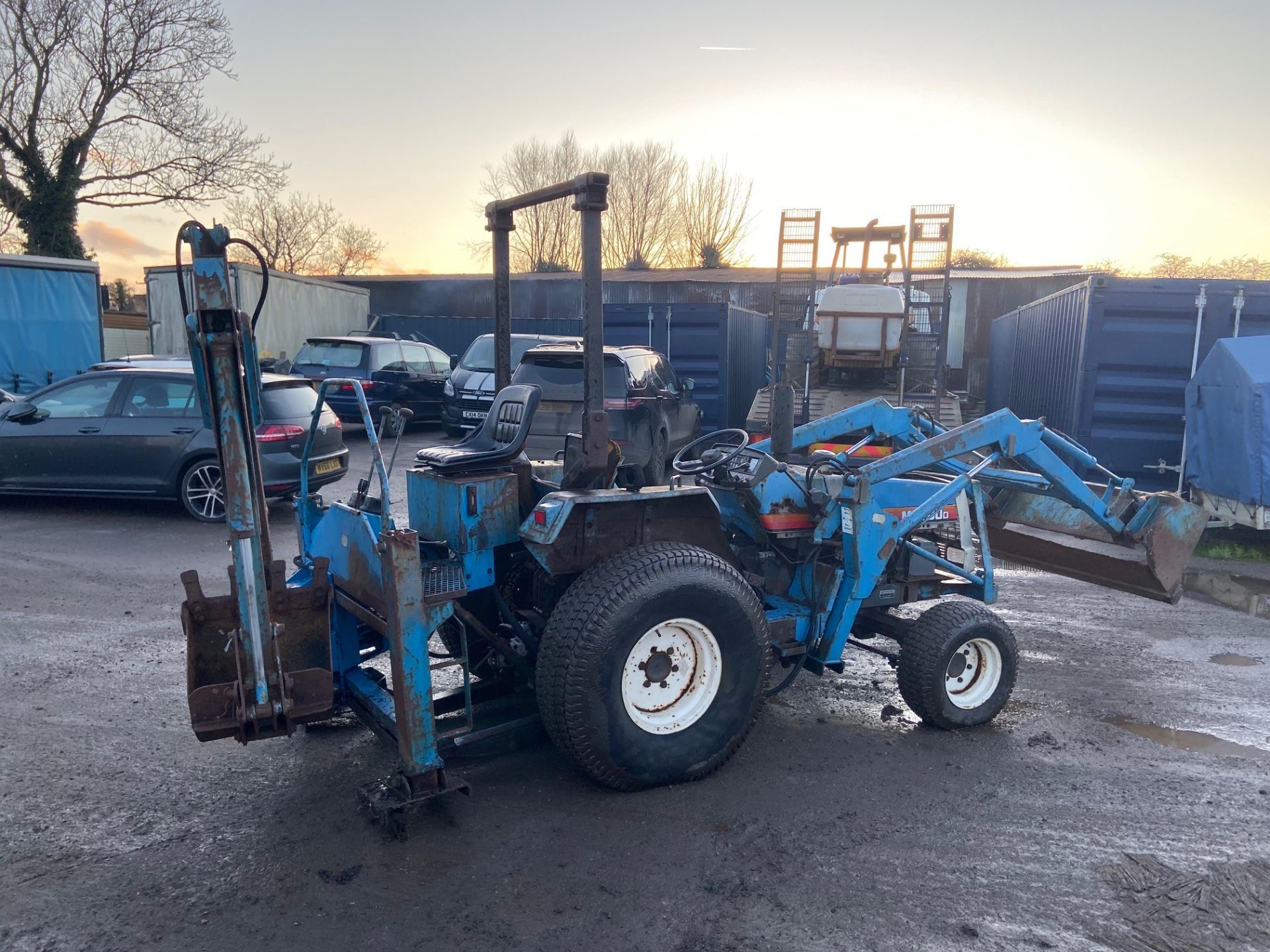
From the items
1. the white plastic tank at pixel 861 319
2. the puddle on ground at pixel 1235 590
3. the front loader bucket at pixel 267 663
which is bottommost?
the puddle on ground at pixel 1235 590

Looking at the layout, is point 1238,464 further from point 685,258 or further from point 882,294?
point 685,258

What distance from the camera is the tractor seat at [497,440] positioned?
3857 millimetres

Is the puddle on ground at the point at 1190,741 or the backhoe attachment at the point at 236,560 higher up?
the backhoe attachment at the point at 236,560

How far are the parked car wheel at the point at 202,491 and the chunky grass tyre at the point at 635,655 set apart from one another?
660cm

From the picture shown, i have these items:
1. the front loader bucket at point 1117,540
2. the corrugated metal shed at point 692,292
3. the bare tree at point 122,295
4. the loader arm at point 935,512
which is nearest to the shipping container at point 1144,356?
the front loader bucket at point 1117,540

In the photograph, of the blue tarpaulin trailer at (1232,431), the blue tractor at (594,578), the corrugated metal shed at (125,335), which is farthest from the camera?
the corrugated metal shed at (125,335)

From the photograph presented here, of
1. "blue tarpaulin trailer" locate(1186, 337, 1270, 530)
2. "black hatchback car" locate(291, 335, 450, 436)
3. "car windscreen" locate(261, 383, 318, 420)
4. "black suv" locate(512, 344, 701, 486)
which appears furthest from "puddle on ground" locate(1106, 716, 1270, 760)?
"black hatchback car" locate(291, 335, 450, 436)

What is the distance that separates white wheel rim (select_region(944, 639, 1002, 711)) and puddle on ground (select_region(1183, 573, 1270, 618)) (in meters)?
3.59

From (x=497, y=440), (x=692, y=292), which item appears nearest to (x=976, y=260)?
(x=692, y=292)

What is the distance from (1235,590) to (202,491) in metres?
9.66

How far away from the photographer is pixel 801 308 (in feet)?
46.7

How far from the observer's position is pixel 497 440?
4156 millimetres

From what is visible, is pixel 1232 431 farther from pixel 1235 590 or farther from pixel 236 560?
pixel 236 560

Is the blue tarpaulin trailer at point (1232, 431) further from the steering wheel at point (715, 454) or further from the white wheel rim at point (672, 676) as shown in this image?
the white wheel rim at point (672, 676)
